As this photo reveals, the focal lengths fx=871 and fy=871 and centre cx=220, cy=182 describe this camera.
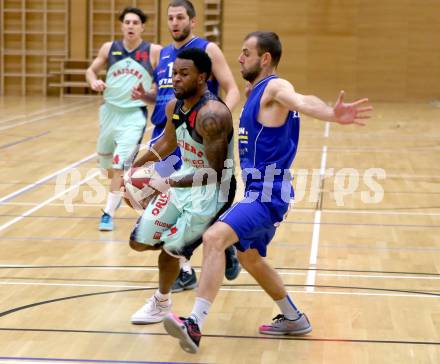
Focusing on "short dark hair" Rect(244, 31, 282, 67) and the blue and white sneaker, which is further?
the blue and white sneaker

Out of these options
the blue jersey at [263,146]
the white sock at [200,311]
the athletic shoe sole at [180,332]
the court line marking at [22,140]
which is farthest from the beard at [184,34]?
the court line marking at [22,140]

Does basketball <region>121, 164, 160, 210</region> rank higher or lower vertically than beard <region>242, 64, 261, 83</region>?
lower

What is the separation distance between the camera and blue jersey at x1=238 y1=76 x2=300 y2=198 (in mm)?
5066

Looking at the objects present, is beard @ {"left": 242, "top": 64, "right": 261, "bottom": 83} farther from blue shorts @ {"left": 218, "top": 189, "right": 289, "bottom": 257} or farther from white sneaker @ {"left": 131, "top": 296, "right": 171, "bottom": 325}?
white sneaker @ {"left": 131, "top": 296, "right": 171, "bottom": 325}

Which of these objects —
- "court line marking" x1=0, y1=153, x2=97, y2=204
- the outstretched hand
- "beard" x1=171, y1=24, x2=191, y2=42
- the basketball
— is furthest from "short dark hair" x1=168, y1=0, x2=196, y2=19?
"court line marking" x1=0, y1=153, x2=97, y2=204

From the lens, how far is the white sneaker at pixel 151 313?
18.3 ft

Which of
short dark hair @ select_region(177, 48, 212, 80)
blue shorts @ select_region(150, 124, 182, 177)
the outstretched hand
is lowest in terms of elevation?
blue shorts @ select_region(150, 124, 182, 177)

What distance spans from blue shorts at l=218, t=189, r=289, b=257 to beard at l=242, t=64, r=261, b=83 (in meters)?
0.73

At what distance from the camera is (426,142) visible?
15.9 m

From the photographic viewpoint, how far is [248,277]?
684 centimetres

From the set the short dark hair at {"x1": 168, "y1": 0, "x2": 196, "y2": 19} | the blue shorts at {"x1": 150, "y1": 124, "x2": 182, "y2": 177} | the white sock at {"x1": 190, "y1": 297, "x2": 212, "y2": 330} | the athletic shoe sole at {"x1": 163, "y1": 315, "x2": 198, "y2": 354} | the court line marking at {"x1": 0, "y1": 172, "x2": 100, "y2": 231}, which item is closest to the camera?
the athletic shoe sole at {"x1": 163, "y1": 315, "x2": 198, "y2": 354}

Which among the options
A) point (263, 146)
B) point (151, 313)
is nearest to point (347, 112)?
point (263, 146)

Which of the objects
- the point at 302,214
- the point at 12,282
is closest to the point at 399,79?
the point at 302,214

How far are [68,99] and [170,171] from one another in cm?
1759
